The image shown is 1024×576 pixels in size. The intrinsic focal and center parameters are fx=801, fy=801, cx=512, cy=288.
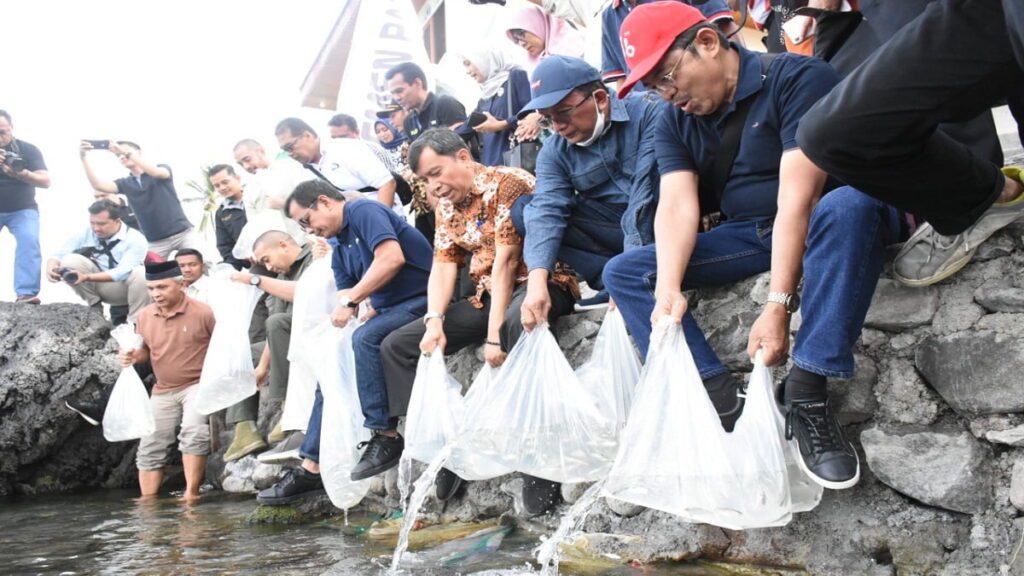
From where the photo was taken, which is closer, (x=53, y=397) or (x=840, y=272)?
(x=840, y=272)

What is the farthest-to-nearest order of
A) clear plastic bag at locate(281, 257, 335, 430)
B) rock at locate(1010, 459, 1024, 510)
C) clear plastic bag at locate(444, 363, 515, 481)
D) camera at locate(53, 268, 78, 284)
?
camera at locate(53, 268, 78, 284) → clear plastic bag at locate(281, 257, 335, 430) → clear plastic bag at locate(444, 363, 515, 481) → rock at locate(1010, 459, 1024, 510)

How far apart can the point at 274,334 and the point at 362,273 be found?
1.13m

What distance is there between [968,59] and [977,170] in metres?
0.52

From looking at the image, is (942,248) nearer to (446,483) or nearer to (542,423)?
(542,423)

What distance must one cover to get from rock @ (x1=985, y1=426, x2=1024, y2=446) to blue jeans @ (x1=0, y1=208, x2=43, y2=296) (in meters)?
8.28

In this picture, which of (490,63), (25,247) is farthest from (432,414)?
(25,247)

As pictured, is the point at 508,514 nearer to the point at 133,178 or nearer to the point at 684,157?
the point at 684,157

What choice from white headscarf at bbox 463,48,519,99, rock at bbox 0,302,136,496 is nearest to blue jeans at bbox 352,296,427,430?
white headscarf at bbox 463,48,519,99

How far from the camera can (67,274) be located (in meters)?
7.54

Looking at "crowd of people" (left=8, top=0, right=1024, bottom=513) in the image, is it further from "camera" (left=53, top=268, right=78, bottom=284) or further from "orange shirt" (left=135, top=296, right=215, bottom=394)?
"camera" (left=53, top=268, right=78, bottom=284)

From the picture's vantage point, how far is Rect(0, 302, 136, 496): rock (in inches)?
271

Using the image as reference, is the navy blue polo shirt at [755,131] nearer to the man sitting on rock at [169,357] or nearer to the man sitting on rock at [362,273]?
the man sitting on rock at [362,273]

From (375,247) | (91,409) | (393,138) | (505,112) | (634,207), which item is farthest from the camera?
(91,409)

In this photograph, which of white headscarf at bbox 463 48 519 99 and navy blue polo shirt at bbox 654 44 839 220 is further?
white headscarf at bbox 463 48 519 99
